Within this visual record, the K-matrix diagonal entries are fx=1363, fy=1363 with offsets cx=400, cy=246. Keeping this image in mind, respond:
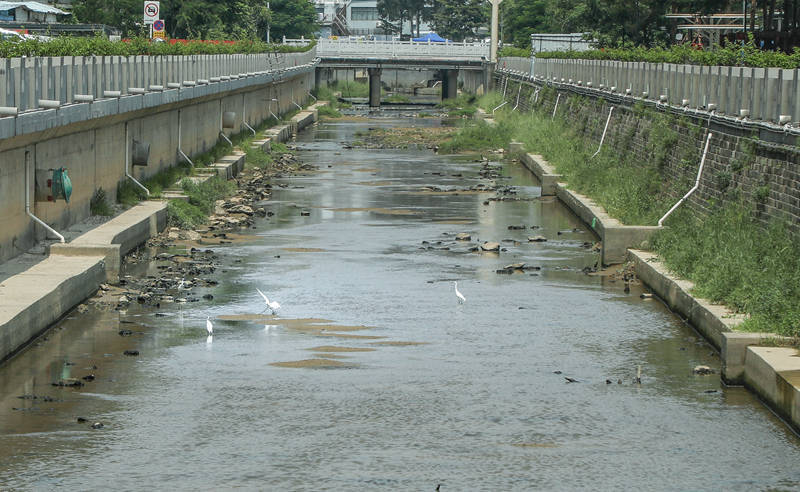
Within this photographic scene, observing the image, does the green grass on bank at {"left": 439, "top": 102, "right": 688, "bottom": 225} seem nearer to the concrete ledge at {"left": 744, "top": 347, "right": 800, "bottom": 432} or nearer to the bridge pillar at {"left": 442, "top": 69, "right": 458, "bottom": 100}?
the concrete ledge at {"left": 744, "top": 347, "right": 800, "bottom": 432}

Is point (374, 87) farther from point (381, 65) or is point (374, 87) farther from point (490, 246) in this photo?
point (490, 246)

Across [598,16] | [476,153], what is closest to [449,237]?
[476,153]

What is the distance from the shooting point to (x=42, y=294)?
63.3 feet

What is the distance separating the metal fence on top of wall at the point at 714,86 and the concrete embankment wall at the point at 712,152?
0.37m

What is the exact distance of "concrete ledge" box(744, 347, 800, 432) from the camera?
15.2 m

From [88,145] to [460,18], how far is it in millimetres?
145514

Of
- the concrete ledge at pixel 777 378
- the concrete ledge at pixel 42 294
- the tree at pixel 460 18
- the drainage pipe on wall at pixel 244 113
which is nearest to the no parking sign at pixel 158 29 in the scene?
the drainage pipe on wall at pixel 244 113

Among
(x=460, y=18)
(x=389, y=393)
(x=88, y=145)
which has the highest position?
(x=460, y=18)

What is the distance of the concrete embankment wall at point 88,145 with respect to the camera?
73.3 feet

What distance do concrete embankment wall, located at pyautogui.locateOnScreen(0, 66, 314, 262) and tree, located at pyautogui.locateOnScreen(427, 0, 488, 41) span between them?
125163 mm

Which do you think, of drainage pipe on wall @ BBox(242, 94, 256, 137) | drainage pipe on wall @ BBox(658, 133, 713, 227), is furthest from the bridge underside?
drainage pipe on wall @ BBox(658, 133, 713, 227)

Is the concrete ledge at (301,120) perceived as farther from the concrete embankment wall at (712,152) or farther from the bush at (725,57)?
the concrete embankment wall at (712,152)

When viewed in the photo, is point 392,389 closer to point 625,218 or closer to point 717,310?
point 717,310

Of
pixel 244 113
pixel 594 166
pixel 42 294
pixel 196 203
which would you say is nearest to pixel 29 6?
pixel 244 113
